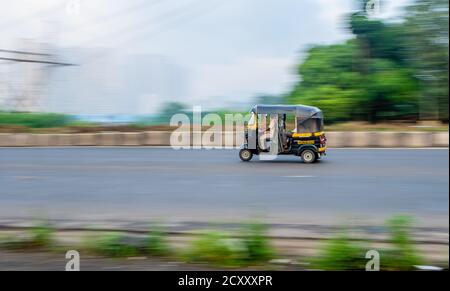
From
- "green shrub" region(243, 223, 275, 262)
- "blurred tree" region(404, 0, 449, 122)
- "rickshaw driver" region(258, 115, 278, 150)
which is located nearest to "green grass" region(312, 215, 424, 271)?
"green shrub" region(243, 223, 275, 262)

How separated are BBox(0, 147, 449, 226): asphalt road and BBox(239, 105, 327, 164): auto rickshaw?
376 millimetres

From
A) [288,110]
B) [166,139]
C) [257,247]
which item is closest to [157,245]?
[257,247]

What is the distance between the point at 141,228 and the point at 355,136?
43.9ft

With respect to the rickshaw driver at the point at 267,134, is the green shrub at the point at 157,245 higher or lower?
lower

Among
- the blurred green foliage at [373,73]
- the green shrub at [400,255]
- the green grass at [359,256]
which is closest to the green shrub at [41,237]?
the green grass at [359,256]

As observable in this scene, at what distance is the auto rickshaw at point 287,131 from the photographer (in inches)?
588

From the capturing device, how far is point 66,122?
66.2ft

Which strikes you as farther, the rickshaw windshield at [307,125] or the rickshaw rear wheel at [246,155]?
the rickshaw rear wheel at [246,155]

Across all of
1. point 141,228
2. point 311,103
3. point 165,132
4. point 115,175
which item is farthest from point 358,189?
point 165,132

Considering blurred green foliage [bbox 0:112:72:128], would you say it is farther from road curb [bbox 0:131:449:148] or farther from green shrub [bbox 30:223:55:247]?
green shrub [bbox 30:223:55:247]

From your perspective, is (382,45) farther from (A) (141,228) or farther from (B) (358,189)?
(A) (141,228)

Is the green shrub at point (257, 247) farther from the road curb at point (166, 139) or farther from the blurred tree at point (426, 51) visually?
the road curb at point (166, 139)

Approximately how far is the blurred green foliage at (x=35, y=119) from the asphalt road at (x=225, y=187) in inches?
62.3

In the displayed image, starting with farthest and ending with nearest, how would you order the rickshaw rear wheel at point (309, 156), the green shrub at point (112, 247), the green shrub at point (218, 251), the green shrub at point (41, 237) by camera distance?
the rickshaw rear wheel at point (309, 156) < the green shrub at point (41, 237) < the green shrub at point (112, 247) < the green shrub at point (218, 251)
